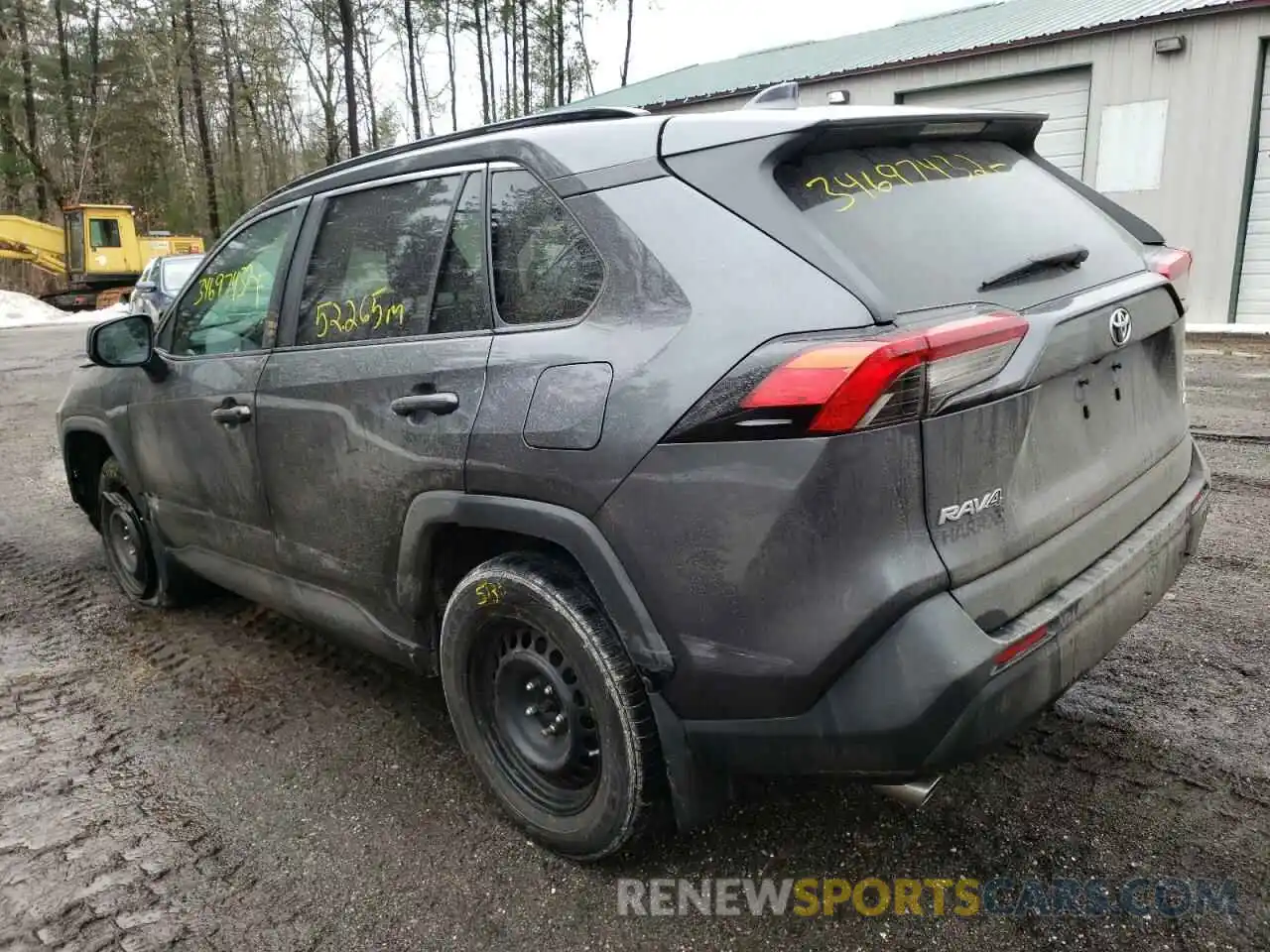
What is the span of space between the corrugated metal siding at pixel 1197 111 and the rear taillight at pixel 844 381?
13390mm

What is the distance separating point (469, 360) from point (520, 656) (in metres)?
0.79

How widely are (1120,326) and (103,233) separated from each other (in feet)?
95.7

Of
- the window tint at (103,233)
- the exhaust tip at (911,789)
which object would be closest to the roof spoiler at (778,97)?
the exhaust tip at (911,789)

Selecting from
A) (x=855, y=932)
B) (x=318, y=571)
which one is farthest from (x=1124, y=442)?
(x=318, y=571)

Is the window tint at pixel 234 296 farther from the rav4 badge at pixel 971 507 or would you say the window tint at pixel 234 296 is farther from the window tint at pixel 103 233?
the window tint at pixel 103 233

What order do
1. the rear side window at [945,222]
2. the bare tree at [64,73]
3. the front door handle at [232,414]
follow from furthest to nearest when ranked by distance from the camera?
the bare tree at [64,73]
the front door handle at [232,414]
the rear side window at [945,222]

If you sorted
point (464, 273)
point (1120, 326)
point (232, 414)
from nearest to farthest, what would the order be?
point (1120, 326) → point (464, 273) → point (232, 414)

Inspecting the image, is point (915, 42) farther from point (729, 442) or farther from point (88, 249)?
point (88, 249)

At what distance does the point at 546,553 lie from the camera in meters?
2.41

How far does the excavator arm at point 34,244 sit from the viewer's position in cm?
2628

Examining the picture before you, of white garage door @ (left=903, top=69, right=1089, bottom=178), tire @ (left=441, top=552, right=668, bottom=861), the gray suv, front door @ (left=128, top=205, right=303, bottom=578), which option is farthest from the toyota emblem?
white garage door @ (left=903, top=69, right=1089, bottom=178)

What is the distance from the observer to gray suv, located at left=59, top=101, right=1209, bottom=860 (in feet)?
6.16

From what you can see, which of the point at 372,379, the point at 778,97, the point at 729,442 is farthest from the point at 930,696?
the point at 778,97

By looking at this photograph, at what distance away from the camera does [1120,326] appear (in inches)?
90.8
